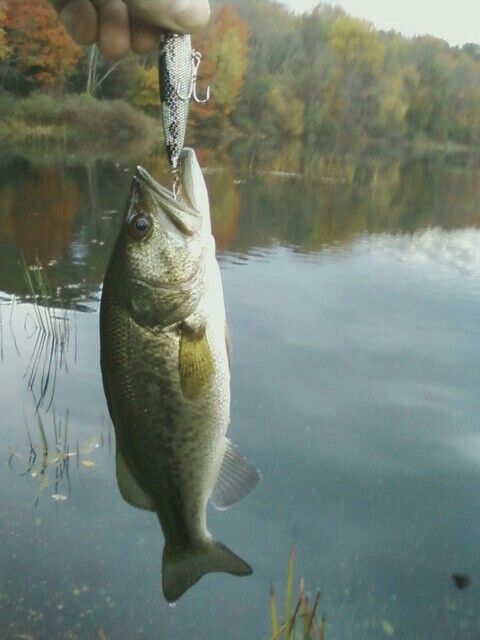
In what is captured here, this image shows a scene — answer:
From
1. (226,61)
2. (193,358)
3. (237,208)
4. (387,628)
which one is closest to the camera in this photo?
(193,358)

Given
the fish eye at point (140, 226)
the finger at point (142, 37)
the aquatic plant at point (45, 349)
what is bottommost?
the aquatic plant at point (45, 349)

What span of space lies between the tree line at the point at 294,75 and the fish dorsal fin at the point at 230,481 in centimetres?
3809

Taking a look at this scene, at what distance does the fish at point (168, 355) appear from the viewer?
2.04m

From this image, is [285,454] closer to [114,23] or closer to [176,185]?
[114,23]

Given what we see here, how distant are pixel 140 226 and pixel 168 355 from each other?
0.33 meters

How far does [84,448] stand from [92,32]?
4415mm

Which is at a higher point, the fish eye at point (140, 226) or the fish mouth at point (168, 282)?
the fish eye at point (140, 226)

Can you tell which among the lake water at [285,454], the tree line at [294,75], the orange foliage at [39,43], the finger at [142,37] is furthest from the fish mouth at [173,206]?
the tree line at [294,75]

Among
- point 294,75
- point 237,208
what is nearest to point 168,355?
point 237,208

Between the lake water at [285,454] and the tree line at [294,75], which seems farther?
the tree line at [294,75]

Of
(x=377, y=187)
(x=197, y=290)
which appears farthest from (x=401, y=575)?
(x=377, y=187)

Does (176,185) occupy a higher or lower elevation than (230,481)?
higher

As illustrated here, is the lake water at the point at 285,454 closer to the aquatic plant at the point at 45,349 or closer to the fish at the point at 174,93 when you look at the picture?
the aquatic plant at the point at 45,349

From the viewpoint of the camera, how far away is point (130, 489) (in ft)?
7.14
